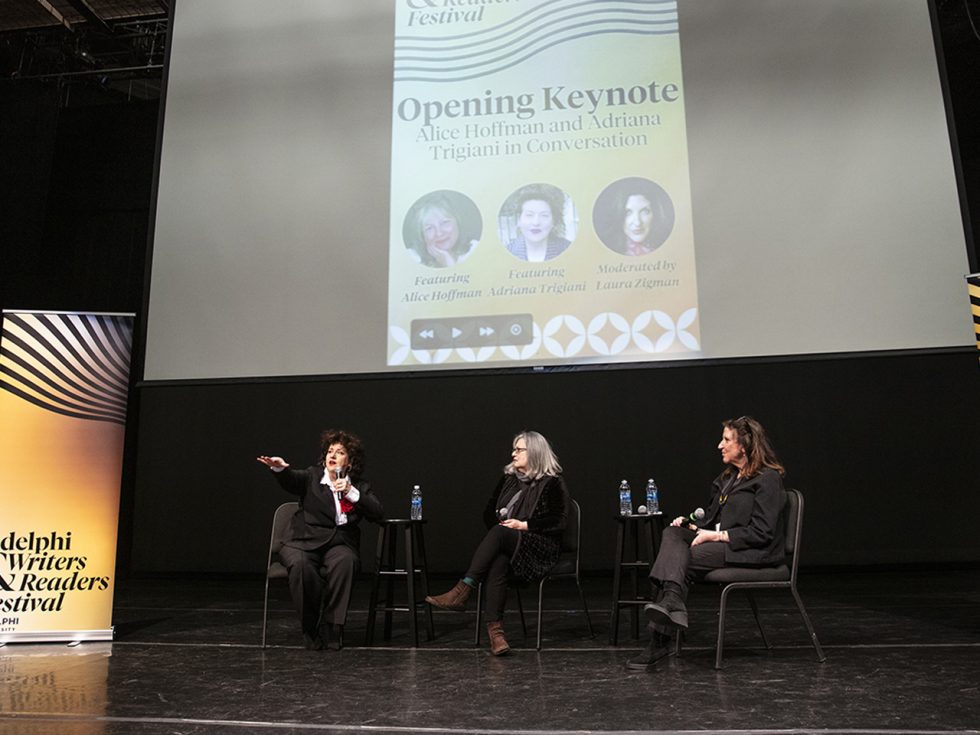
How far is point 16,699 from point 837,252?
4449 mm

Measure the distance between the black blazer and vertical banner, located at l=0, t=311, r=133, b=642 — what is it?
2.75 ft

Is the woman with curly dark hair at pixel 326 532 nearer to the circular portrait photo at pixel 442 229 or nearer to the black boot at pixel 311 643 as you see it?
the black boot at pixel 311 643

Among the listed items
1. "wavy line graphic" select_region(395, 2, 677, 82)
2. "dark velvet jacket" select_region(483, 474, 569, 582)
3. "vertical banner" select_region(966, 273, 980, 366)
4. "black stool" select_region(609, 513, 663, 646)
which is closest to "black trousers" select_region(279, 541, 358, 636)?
"dark velvet jacket" select_region(483, 474, 569, 582)

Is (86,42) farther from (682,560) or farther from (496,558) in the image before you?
(682,560)

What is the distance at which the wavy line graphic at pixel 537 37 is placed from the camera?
4.90 metres

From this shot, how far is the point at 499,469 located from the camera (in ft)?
18.9

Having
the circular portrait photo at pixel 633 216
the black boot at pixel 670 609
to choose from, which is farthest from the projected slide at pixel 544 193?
the black boot at pixel 670 609

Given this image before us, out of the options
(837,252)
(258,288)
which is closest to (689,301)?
(837,252)

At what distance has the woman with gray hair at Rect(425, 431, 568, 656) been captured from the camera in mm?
3174

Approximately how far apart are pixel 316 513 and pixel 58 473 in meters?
1.18

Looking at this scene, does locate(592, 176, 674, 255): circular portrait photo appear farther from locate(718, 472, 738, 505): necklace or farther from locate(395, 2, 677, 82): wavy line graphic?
locate(718, 472, 738, 505): necklace

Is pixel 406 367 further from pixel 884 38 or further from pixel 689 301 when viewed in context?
pixel 884 38

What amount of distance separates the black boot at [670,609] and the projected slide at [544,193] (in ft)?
6.68

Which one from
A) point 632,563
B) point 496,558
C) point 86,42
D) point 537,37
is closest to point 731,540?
point 632,563
